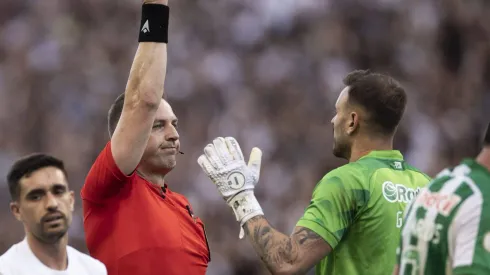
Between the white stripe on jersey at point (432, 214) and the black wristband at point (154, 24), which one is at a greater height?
the black wristband at point (154, 24)

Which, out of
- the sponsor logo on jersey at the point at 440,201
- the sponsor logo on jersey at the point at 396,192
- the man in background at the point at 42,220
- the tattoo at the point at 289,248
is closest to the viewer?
the sponsor logo on jersey at the point at 440,201

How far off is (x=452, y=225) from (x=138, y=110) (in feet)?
5.38

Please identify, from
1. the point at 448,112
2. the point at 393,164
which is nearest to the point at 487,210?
the point at 393,164

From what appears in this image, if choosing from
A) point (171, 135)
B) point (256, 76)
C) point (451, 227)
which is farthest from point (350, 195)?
point (256, 76)

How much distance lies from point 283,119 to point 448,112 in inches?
77.5

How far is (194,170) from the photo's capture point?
10.8 metres

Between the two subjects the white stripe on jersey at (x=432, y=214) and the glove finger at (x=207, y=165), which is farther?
the glove finger at (x=207, y=165)

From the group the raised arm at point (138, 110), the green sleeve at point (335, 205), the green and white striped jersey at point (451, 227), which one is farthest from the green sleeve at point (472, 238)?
the raised arm at point (138, 110)

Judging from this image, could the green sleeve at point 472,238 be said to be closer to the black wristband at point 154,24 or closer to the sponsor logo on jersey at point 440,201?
the sponsor logo on jersey at point 440,201

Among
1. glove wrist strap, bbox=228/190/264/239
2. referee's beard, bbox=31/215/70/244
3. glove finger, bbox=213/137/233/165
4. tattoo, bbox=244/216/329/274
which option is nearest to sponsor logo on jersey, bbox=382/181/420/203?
tattoo, bbox=244/216/329/274

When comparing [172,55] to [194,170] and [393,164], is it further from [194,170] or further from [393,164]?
[393,164]

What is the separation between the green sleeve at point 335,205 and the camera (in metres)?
4.61

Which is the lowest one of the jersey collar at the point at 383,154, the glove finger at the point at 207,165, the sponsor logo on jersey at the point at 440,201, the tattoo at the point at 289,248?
the tattoo at the point at 289,248

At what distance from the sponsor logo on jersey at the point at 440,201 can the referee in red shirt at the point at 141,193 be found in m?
1.42
